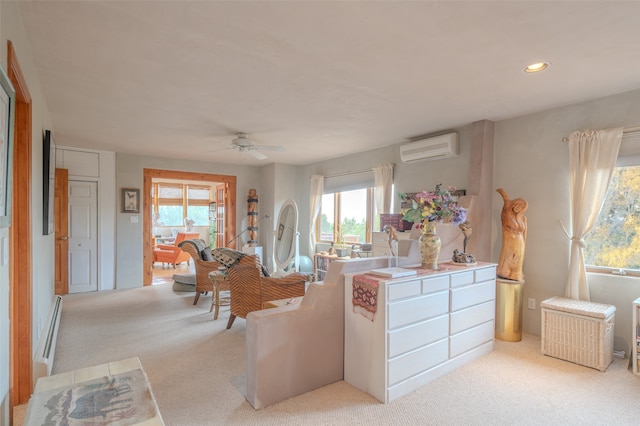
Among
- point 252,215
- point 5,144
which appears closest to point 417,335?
point 5,144

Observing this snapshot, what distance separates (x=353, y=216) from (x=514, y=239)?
3160 mm

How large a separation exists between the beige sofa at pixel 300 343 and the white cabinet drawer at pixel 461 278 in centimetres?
63

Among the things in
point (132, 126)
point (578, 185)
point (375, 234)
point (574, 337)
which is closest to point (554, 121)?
point (578, 185)

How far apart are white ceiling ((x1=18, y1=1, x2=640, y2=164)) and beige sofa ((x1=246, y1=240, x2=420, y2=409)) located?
1.59m

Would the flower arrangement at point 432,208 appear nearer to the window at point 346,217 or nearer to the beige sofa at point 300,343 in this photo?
the beige sofa at point 300,343

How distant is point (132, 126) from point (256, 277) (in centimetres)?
258

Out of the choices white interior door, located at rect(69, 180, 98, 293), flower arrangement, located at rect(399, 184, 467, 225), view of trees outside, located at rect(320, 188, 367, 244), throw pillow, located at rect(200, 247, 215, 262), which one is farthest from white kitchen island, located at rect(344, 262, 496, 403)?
white interior door, located at rect(69, 180, 98, 293)

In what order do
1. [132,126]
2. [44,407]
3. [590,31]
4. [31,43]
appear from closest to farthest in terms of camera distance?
[44,407]
[590,31]
[31,43]
[132,126]

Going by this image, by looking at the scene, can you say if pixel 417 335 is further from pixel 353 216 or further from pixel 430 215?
pixel 353 216

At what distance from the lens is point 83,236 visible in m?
5.62

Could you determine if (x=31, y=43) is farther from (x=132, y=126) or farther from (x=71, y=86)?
(x=132, y=126)

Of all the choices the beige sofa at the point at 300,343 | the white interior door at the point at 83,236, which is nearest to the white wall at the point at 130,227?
the white interior door at the point at 83,236

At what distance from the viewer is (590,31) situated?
205 cm

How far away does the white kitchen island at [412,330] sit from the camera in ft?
7.48
